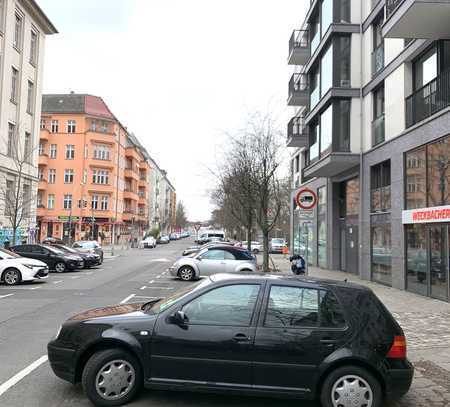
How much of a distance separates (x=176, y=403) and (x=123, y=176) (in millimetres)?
73933

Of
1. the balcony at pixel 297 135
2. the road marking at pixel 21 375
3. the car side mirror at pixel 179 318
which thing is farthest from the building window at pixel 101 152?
the car side mirror at pixel 179 318

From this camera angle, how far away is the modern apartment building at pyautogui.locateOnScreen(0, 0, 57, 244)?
32.5 meters

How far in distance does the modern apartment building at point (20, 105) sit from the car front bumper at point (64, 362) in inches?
1065

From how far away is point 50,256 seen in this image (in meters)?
23.3

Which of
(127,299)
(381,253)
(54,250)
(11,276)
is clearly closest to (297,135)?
(381,253)

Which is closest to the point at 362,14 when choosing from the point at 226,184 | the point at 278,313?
the point at 226,184

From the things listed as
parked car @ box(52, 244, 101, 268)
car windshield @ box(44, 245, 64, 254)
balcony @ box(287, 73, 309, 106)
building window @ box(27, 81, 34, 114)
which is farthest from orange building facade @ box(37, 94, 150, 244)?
car windshield @ box(44, 245, 64, 254)

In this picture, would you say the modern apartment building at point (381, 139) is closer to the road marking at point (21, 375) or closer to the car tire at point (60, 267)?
the road marking at point (21, 375)

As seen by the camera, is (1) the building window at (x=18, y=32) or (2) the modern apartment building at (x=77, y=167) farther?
(2) the modern apartment building at (x=77, y=167)

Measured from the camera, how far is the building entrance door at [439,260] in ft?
44.1

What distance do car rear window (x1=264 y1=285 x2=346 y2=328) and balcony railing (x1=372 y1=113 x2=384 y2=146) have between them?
14.9 m

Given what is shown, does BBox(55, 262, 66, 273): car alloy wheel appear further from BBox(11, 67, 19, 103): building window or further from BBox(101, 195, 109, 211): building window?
BBox(101, 195, 109, 211): building window

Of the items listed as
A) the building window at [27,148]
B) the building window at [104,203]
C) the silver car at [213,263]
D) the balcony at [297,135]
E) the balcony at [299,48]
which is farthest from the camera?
the building window at [104,203]

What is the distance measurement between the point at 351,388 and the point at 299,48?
27.5 metres
